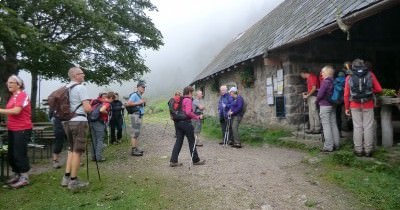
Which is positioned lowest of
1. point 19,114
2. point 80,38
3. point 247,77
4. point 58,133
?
point 58,133

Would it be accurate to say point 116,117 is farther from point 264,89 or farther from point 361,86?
point 361,86

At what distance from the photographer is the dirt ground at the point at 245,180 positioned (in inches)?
190

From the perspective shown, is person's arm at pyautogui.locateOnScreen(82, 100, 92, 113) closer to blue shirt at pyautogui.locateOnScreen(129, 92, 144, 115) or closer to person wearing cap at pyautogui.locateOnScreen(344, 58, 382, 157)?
blue shirt at pyautogui.locateOnScreen(129, 92, 144, 115)

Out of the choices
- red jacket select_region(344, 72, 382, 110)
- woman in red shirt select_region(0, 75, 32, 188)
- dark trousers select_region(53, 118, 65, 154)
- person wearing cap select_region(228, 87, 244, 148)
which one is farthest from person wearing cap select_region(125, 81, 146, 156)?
red jacket select_region(344, 72, 382, 110)

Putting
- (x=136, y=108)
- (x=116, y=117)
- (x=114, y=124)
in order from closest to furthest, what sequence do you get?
(x=136, y=108)
(x=116, y=117)
(x=114, y=124)

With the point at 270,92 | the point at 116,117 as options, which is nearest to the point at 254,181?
the point at 270,92

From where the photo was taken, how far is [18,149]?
19.1ft

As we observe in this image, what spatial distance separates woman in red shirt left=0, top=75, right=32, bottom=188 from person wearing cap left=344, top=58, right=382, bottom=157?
5.80 m

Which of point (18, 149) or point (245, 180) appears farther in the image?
point (245, 180)

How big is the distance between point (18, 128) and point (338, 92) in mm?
6160

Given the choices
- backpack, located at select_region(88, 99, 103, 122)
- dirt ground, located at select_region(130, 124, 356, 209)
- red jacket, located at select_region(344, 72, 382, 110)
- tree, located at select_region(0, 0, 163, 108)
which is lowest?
dirt ground, located at select_region(130, 124, 356, 209)

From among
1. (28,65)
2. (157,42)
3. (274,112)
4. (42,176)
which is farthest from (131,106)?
(157,42)

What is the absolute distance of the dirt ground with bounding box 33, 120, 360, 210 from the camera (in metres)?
4.82

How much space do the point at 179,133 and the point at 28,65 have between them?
8.35m
